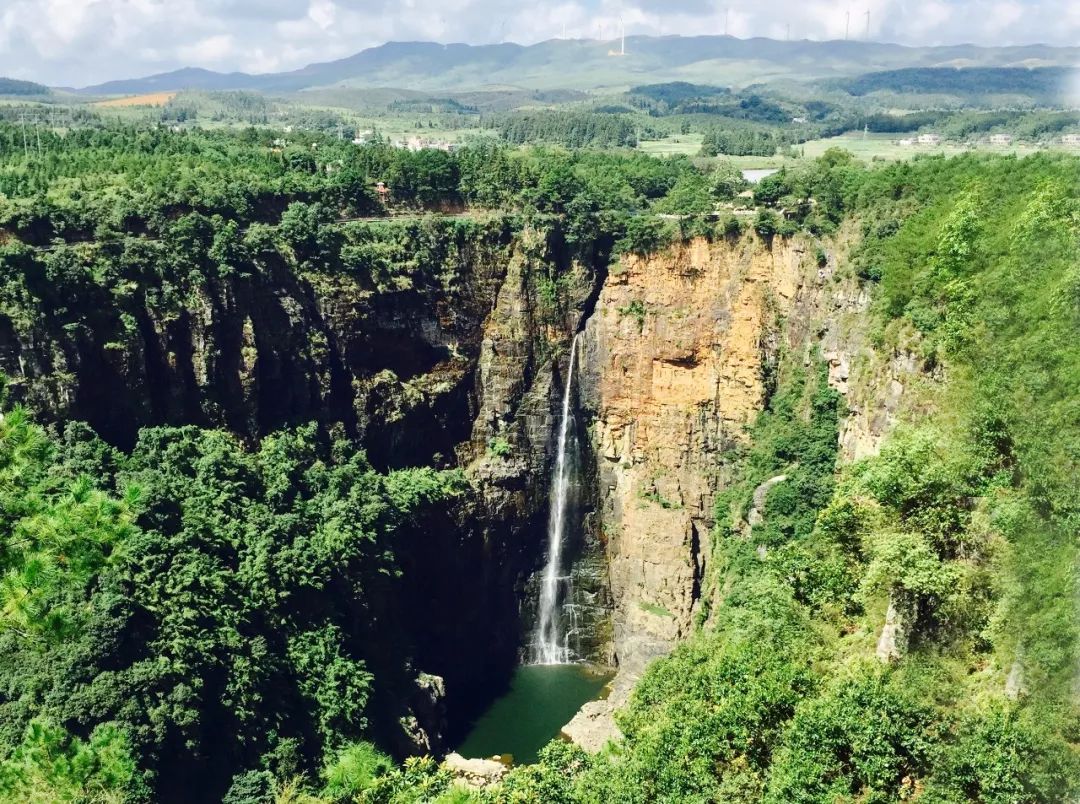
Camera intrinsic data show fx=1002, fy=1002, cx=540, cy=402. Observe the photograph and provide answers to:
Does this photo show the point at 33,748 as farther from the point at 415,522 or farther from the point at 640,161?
the point at 640,161

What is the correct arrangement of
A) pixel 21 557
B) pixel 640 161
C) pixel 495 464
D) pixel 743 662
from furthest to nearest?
pixel 640 161 → pixel 495 464 → pixel 743 662 → pixel 21 557

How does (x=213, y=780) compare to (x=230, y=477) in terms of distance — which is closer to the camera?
(x=213, y=780)

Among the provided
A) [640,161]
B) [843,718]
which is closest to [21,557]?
[843,718]

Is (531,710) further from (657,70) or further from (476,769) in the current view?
(657,70)

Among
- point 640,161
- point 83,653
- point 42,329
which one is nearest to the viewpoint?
point 83,653

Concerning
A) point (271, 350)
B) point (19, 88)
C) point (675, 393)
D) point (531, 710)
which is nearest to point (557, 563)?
point (531, 710)

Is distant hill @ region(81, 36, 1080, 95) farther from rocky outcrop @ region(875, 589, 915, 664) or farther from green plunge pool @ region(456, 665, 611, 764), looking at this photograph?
rocky outcrop @ region(875, 589, 915, 664)

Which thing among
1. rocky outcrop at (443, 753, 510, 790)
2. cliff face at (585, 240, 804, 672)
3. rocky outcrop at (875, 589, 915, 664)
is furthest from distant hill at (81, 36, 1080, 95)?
rocky outcrop at (875, 589, 915, 664)

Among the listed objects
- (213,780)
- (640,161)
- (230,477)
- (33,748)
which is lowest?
(213,780)
